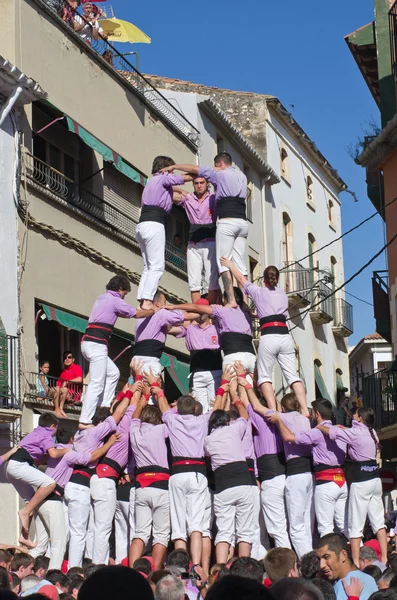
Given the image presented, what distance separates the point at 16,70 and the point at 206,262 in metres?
6.25

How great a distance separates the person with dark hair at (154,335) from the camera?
16.4 m

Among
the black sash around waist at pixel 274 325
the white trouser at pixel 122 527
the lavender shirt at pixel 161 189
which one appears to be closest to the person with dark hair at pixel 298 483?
the black sash around waist at pixel 274 325

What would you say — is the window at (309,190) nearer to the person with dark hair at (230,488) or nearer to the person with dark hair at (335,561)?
the person with dark hair at (230,488)

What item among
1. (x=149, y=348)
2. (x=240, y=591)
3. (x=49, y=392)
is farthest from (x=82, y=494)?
(x=240, y=591)

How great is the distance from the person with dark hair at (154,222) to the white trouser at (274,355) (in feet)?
6.32

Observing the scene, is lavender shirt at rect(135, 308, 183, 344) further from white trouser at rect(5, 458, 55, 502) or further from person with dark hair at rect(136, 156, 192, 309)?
white trouser at rect(5, 458, 55, 502)

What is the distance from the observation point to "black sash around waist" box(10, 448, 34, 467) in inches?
569

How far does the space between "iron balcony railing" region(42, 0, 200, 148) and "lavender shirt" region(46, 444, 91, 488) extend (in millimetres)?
12999

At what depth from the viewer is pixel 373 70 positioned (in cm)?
3219

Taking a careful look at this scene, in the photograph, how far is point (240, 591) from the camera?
4.84 m

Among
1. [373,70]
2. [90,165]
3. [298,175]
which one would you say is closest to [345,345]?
[298,175]

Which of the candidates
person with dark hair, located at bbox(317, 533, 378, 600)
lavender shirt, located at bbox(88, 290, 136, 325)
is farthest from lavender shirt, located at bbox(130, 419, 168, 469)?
person with dark hair, located at bbox(317, 533, 378, 600)

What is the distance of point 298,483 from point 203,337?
3.52m

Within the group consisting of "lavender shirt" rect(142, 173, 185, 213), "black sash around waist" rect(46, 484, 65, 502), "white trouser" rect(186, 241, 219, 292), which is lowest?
"black sash around waist" rect(46, 484, 65, 502)
